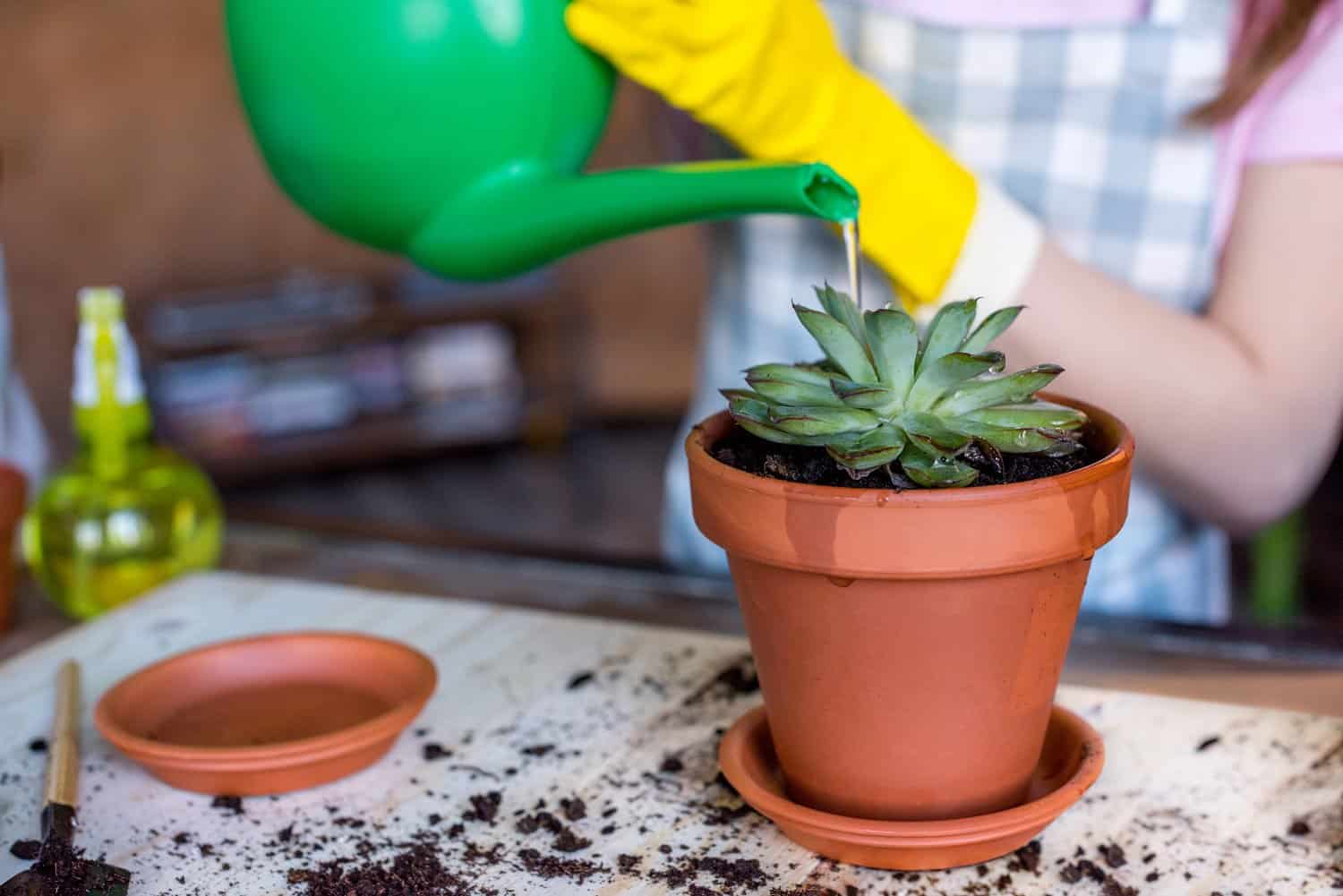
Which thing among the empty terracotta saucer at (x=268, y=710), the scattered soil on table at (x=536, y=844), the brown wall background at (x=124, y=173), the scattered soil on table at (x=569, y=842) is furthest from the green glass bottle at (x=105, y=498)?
the brown wall background at (x=124, y=173)

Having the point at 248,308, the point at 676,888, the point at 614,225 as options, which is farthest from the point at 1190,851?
the point at 248,308

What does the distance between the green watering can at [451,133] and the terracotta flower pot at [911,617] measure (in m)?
0.14

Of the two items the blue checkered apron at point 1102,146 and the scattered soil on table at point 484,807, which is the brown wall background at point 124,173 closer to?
the blue checkered apron at point 1102,146

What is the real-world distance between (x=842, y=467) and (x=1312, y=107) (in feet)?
1.71

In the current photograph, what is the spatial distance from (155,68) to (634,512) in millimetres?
1564

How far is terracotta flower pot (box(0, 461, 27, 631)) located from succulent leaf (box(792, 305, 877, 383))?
0.58 meters

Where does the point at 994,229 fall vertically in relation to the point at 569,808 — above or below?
above

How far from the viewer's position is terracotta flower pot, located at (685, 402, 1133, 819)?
0.54m

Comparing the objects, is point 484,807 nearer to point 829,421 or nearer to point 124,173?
point 829,421

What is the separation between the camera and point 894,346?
1.87 feet

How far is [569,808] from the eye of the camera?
0.65 metres

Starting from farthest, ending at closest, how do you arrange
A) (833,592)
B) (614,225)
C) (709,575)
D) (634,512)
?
(634,512) < (709,575) < (614,225) < (833,592)

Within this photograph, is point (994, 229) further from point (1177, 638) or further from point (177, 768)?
point (177, 768)

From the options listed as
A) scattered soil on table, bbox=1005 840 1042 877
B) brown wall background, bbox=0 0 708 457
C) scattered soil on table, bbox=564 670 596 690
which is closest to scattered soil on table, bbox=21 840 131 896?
scattered soil on table, bbox=564 670 596 690
